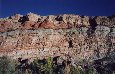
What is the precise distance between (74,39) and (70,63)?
19.8m

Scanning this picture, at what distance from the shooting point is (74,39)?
9300cm

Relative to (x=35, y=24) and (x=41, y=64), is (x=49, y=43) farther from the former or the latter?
(x=41, y=64)

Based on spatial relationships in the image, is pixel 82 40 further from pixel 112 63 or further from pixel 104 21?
pixel 112 63

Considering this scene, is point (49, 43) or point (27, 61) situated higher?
point (49, 43)

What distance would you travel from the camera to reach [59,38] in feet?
311

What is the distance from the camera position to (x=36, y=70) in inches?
2955

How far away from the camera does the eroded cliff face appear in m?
90.0

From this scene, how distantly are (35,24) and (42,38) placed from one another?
7372 mm

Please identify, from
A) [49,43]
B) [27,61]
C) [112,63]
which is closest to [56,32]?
[49,43]

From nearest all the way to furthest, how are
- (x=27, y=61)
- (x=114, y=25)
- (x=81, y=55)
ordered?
(x=27, y=61) → (x=81, y=55) → (x=114, y=25)

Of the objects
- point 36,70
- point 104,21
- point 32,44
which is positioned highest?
point 104,21

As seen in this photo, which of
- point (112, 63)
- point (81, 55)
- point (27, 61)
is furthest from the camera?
point (81, 55)

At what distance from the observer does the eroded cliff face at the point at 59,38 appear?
295ft

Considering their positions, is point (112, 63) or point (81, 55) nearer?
point (112, 63)
